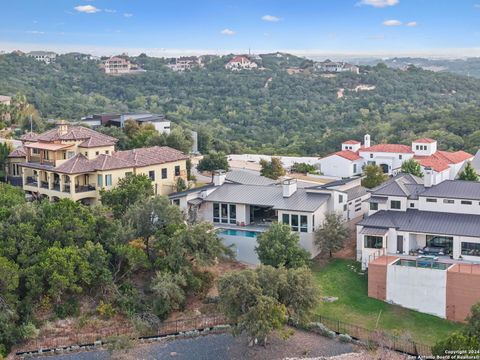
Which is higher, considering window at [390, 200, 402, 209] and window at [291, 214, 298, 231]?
window at [390, 200, 402, 209]

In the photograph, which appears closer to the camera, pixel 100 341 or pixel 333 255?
pixel 100 341

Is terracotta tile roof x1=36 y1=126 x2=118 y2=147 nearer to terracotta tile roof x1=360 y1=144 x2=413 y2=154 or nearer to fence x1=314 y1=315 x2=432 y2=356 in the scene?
fence x1=314 y1=315 x2=432 y2=356

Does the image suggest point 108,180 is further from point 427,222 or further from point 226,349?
point 427,222

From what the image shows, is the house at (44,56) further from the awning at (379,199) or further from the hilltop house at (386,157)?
the awning at (379,199)

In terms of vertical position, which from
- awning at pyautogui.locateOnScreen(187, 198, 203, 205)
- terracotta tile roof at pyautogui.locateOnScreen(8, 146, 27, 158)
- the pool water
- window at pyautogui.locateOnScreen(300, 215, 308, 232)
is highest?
terracotta tile roof at pyautogui.locateOnScreen(8, 146, 27, 158)

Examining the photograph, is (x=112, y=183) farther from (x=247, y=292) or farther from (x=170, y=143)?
(x=247, y=292)

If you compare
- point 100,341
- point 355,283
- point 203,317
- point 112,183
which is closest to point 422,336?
point 355,283

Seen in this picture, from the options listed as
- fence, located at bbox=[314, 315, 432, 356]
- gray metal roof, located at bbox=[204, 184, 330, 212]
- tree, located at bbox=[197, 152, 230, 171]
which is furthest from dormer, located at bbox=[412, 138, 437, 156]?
fence, located at bbox=[314, 315, 432, 356]
